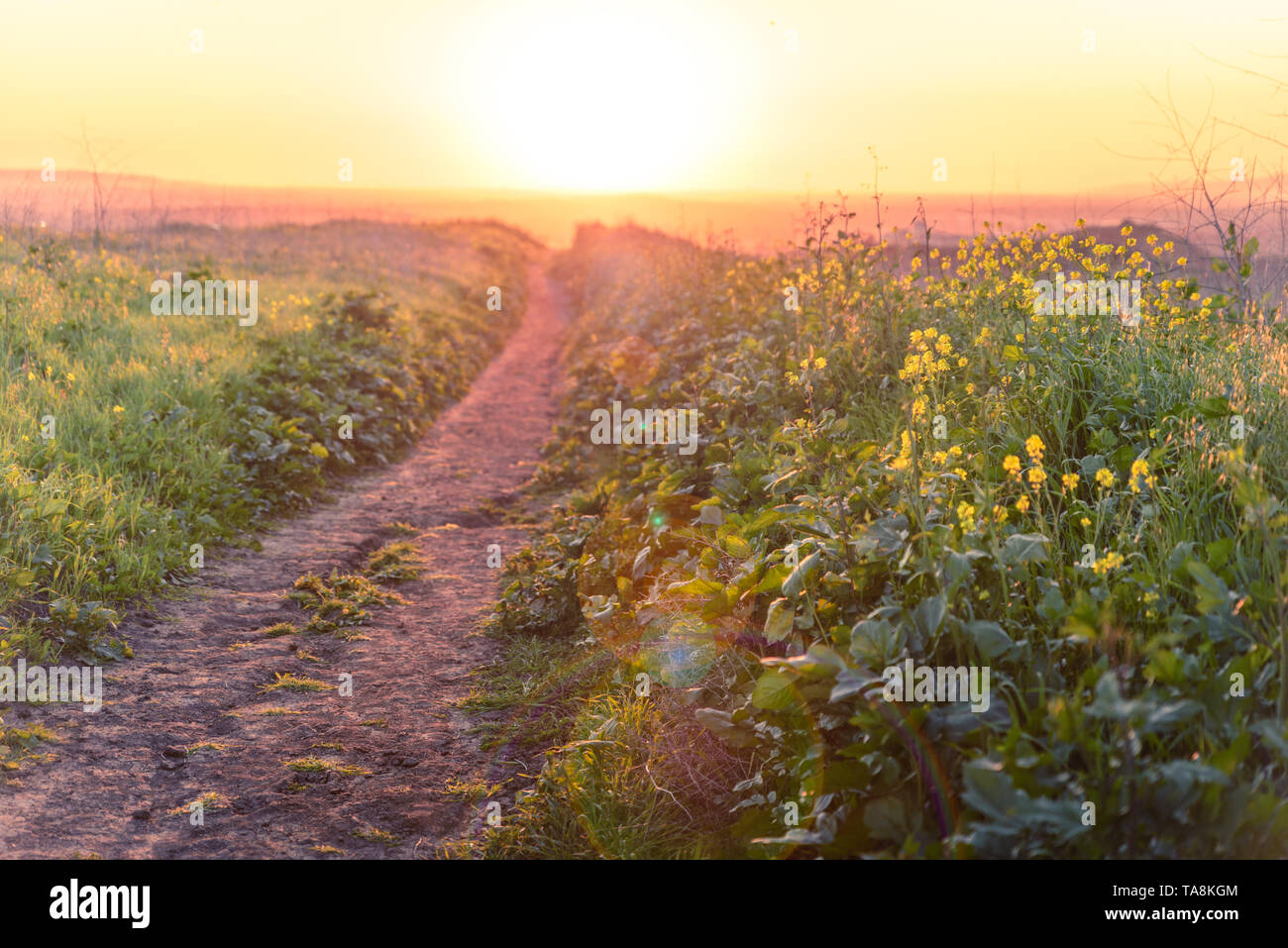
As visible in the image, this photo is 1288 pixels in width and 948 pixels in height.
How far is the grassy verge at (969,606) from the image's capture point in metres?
2.49

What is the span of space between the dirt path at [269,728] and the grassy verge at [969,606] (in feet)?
2.17

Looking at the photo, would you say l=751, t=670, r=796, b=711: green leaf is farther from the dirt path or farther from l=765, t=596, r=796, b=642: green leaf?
the dirt path

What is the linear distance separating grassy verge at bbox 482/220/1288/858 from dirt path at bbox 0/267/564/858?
662mm

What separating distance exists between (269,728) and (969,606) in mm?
3909

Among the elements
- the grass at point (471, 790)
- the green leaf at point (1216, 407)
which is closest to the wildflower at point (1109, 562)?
the green leaf at point (1216, 407)

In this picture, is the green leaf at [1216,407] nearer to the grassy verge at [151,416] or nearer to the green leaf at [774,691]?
the green leaf at [774,691]

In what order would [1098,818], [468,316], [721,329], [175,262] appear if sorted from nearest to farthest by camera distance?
[1098,818] < [721,329] < [175,262] < [468,316]

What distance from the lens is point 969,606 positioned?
3018mm

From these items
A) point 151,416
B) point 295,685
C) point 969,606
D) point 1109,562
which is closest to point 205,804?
point 295,685

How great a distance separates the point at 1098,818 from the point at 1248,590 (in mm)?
1241
